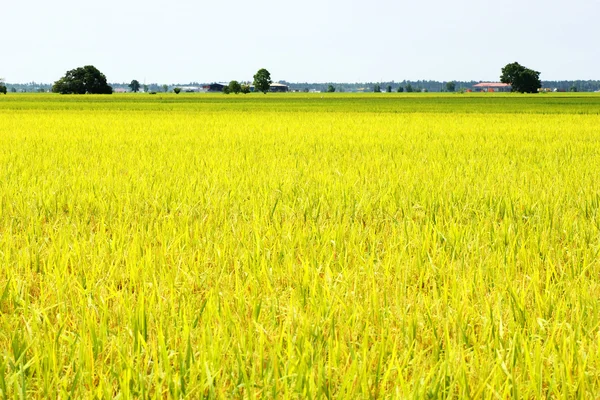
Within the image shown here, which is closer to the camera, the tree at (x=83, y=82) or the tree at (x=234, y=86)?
the tree at (x=83, y=82)

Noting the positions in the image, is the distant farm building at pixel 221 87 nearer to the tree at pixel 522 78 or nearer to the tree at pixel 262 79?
the tree at pixel 262 79

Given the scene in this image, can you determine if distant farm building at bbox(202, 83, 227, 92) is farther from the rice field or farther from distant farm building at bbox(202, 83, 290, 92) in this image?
the rice field

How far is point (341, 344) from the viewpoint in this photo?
2.05 metres

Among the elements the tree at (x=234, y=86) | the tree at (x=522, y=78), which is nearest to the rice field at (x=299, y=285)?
the tree at (x=522, y=78)

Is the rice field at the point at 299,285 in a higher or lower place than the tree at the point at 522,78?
lower

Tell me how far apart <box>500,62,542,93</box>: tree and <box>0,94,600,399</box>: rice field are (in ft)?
397

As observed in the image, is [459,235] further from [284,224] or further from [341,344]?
[341,344]

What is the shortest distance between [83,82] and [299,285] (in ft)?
358

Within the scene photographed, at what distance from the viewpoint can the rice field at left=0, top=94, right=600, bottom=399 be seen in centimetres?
191

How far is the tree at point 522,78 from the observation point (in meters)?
119

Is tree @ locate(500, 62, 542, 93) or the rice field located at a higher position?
tree @ locate(500, 62, 542, 93)

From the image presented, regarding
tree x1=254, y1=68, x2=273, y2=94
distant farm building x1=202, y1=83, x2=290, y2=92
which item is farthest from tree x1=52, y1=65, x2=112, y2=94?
distant farm building x1=202, y1=83, x2=290, y2=92

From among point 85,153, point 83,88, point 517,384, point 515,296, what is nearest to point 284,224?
point 515,296

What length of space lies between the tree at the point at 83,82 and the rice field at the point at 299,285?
104122 millimetres
